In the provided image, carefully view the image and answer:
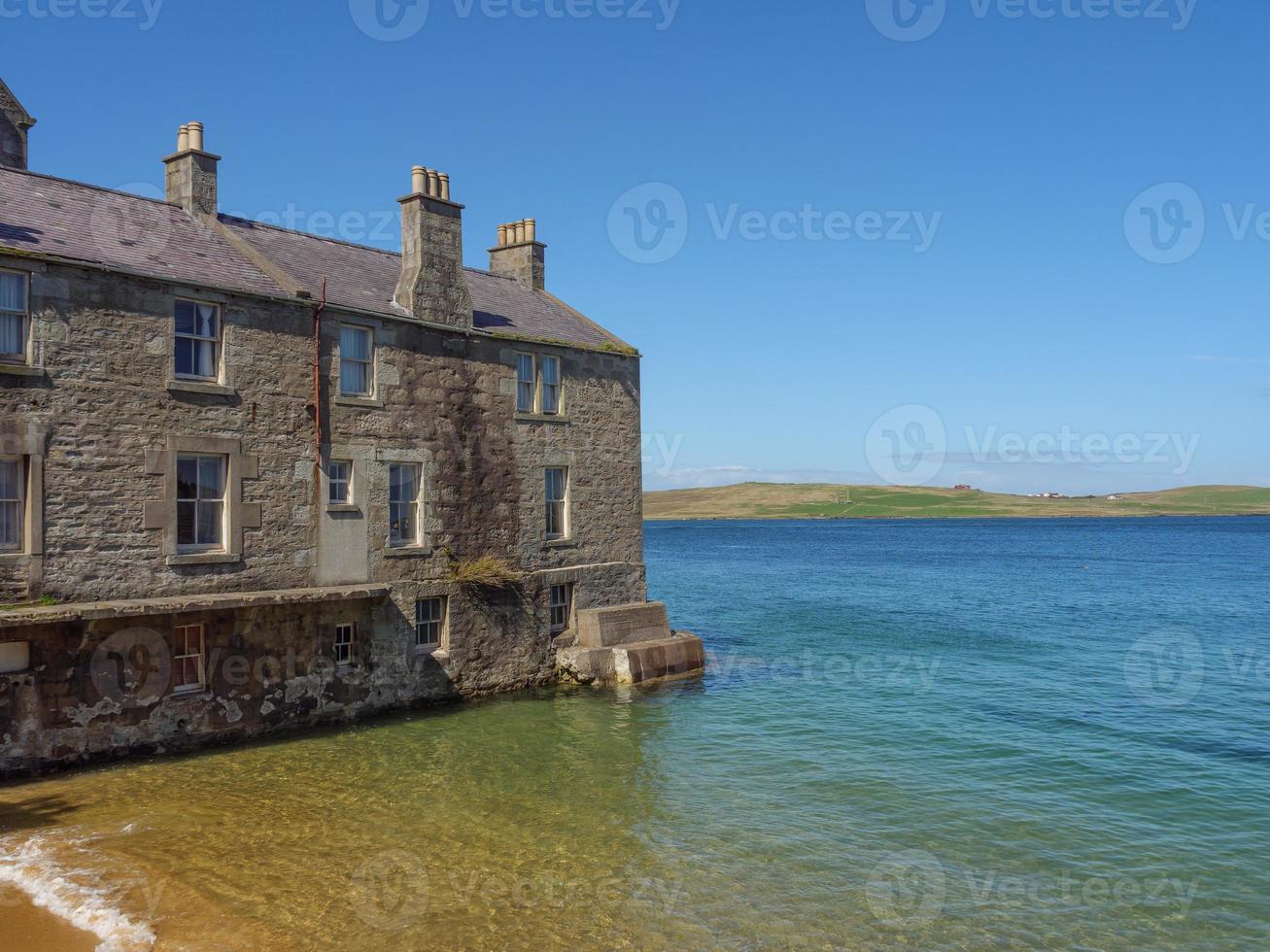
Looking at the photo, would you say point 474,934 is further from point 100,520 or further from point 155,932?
point 100,520

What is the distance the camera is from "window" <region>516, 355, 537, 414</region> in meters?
23.7

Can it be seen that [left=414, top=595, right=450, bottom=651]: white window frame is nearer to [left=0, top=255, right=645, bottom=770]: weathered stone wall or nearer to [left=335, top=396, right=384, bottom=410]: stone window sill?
[left=0, top=255, right=645, bottom=770]: weathered stone wall

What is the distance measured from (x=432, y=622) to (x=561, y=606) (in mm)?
4015

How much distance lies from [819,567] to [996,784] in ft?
204

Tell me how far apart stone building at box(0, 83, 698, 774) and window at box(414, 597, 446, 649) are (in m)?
0.06

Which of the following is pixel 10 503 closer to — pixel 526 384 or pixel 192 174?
pixel 192 174

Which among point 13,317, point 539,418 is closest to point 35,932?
point 13,317

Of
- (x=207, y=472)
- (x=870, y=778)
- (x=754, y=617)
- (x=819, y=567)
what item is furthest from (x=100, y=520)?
(x=819, y=567)

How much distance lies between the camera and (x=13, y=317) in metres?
Result: 15.5

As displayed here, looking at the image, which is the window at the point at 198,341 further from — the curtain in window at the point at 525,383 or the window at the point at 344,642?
the curtain in window at the point at 525,383

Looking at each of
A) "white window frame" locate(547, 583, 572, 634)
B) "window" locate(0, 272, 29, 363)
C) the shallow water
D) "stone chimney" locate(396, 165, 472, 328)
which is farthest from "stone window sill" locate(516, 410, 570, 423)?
"window" locate(0, 272, 29, 363)

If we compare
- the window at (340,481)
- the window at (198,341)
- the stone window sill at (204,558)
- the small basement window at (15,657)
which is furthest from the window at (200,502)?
the small basement window at (15,657)

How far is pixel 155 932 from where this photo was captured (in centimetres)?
1042

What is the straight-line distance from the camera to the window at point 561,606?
24.5 meters
